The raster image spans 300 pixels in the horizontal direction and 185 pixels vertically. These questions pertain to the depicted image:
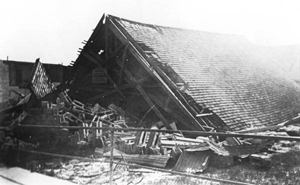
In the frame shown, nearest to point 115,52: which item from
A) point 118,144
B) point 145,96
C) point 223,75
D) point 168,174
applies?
point 145,96

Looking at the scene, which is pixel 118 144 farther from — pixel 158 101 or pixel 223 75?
pixel 223 75

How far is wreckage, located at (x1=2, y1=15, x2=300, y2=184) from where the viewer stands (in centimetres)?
956

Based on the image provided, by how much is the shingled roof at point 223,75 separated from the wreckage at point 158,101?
6 cm

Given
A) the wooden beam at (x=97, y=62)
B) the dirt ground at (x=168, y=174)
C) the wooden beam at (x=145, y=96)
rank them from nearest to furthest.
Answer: the dirt ground at (x=168, y=174), the wooden beam at (x=145, y=96), the wooden beam at (x=97, y=62)

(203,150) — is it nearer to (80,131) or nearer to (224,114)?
(224,114)

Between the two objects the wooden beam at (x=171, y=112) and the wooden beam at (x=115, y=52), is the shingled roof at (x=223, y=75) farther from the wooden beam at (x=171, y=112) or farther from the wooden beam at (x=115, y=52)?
the wooden beam at (x=171, y=112)

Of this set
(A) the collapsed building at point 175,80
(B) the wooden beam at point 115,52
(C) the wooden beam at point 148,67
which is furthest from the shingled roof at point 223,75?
(B) the wooden beam at point 115,52

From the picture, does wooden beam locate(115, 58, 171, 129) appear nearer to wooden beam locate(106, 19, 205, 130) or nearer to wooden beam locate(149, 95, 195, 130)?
wooden beam locate(149, 95, 195, 130)

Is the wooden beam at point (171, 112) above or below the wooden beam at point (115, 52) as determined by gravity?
below

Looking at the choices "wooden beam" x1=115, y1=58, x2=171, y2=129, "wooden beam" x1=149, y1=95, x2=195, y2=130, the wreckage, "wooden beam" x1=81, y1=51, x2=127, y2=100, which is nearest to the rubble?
the wreckage

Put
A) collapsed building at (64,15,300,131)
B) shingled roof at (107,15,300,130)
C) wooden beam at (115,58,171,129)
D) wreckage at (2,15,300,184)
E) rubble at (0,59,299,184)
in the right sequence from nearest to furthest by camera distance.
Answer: rubble at (0,59,299,184), wreckage at (2,15,300,184), collapsed building at (64,15,300,131), wooden beam at (115,58,171,129), shingled roof at (107,15,300,130)

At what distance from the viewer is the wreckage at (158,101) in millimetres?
9562

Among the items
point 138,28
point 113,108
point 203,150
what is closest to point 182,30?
point 138,28

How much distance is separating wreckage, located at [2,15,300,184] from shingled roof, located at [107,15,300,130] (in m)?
0.06
